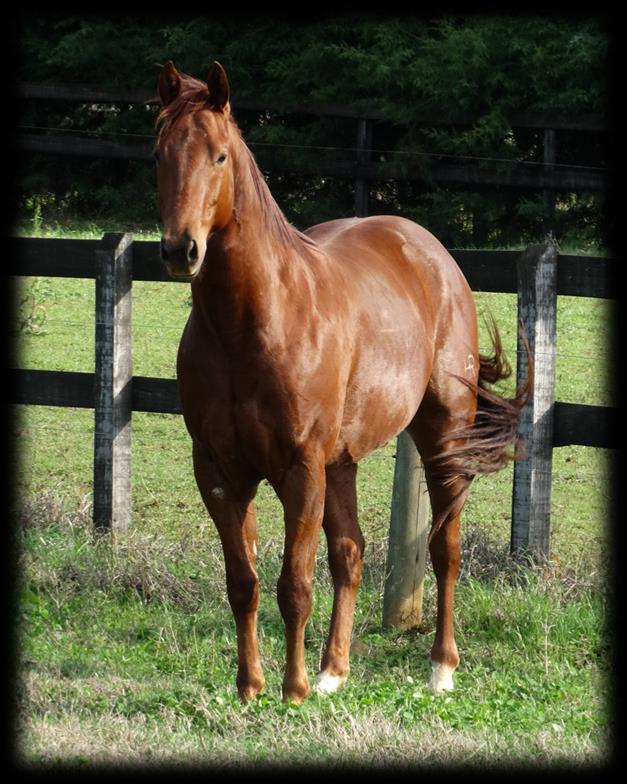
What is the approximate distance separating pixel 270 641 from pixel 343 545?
1.97ft

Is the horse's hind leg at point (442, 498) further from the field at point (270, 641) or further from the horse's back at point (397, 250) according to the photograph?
the horse's back at point (397, 250)

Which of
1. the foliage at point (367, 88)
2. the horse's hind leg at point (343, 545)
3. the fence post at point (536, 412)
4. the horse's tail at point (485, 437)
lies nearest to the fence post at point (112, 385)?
the horse's hind leg at point (343, 545)

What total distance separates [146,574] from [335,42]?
11.9 m

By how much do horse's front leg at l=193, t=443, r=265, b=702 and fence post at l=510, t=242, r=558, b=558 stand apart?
2.04m

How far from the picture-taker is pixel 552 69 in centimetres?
1415

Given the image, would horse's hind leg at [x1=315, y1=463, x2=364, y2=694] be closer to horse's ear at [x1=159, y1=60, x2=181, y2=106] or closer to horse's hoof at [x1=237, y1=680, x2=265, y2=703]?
horse's hoof at [x1=237, y1=680, x2=265, y2=703]

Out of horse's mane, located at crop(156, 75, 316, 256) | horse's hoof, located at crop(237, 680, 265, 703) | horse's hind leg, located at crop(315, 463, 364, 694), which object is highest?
horse's mane, located at crop(156, 75, 316, 256)

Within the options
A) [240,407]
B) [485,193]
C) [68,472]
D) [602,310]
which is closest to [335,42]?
[485,193]

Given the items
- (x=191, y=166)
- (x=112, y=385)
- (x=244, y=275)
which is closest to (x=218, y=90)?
(x=191, y=166)

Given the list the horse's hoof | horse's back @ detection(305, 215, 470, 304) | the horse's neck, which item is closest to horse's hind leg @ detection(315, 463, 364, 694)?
the horse's hoof

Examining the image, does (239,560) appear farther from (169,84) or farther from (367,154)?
(367,154)

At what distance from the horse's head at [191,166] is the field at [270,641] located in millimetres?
1646

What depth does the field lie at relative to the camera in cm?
386

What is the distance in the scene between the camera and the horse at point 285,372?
392cm
